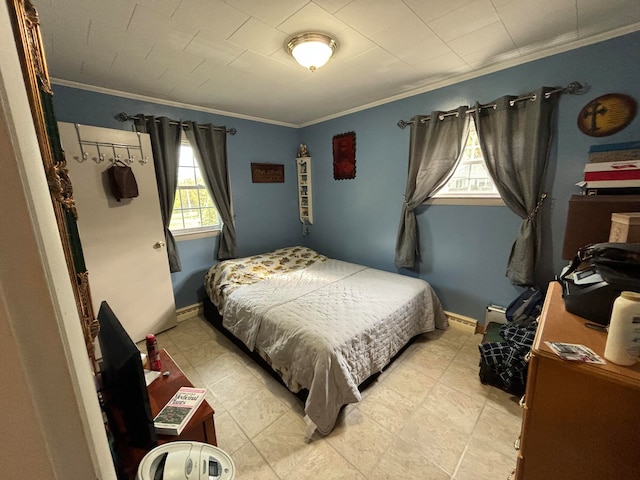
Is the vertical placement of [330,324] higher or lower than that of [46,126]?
lower

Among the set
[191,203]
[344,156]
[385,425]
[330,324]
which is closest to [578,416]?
[385,425]

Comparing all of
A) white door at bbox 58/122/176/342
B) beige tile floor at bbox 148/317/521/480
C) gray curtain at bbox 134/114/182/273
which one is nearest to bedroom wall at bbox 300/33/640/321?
beige tile floor at bbox 148/317/521/480

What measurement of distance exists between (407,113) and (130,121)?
2.74 metres

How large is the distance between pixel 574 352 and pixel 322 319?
1332mm

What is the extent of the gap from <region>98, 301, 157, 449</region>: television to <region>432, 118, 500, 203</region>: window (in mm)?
2635

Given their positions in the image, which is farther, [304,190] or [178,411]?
[304,190]

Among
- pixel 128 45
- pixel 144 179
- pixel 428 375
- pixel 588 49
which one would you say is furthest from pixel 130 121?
pixel 588 49

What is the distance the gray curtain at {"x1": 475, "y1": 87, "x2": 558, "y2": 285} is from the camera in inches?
76.1

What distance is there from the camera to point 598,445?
76 cm

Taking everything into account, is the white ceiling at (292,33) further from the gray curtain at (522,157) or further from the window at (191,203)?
the window at (191,203)

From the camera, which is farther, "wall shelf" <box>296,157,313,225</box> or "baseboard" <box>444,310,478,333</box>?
"wall shelf" <box>296,157,313,225</box>

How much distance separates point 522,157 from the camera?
203 cm

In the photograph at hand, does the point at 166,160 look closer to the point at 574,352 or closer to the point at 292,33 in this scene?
the point at 292,33

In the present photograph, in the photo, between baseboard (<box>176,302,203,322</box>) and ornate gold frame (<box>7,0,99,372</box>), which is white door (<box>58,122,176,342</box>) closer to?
baseboard (<box>176,302,203,322</box>)
